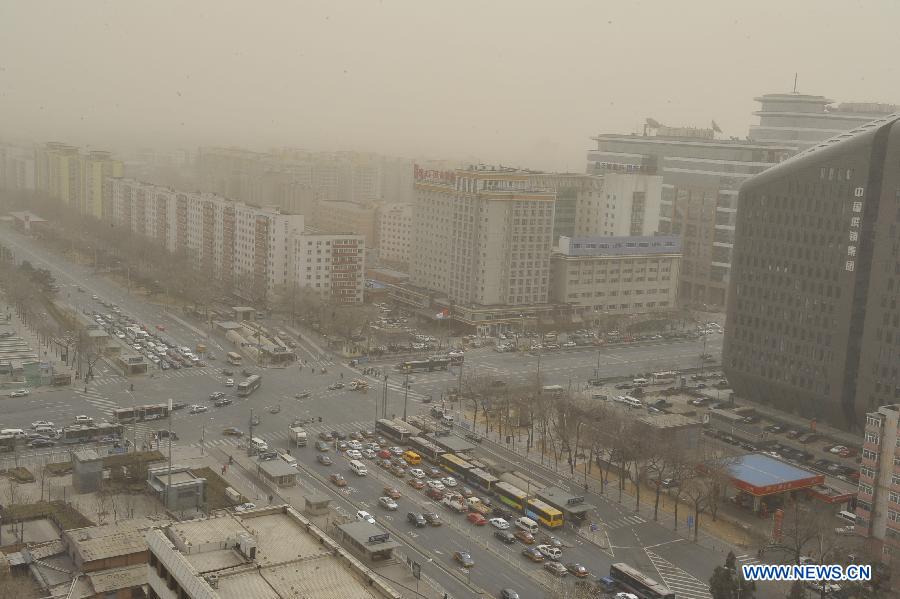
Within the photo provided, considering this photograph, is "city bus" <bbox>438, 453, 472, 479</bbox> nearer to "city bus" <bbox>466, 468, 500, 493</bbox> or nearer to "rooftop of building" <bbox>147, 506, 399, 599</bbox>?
"city bus" <bbox>466, 468, 500, 493</bbox>

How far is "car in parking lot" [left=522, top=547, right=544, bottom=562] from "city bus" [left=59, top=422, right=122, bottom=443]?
33.5ft

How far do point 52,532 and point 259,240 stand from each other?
25.1m

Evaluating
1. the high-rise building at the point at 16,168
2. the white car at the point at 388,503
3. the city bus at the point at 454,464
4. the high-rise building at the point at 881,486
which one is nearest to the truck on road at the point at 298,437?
the city bus at the point at 454,464

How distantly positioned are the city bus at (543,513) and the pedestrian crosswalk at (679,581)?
1890mm

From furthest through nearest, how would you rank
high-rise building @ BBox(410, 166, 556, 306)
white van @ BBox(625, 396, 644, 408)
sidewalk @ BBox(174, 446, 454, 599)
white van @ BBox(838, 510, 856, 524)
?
high-rise building @ BBox(410, 166, 556, 306), white van @ BBox(625, 396, 644, 408), white van @ BBox(838, 510, 856, 524), sidewalk @ BBox(174, 446, 454, 599)

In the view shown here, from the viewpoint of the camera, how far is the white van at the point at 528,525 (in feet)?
59.1

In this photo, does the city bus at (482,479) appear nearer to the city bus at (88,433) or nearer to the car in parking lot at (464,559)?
the car in parking lot at (464,559)

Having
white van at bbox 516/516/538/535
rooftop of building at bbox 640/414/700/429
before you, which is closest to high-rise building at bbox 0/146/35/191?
rooftop of building at bbox 640/414/700/429

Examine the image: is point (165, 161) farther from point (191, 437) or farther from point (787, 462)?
point (787, 462)

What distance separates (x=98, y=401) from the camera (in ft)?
80.7

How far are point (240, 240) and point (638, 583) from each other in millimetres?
30634

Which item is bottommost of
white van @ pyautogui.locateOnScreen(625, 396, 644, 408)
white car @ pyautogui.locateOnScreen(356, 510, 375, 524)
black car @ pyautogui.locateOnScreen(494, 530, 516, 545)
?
black car @ pyautogui.locateOnScreen(494, 530, 516, 545)

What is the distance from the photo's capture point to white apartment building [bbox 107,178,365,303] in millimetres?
38781

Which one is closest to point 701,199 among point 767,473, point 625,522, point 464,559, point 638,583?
point 767,473
